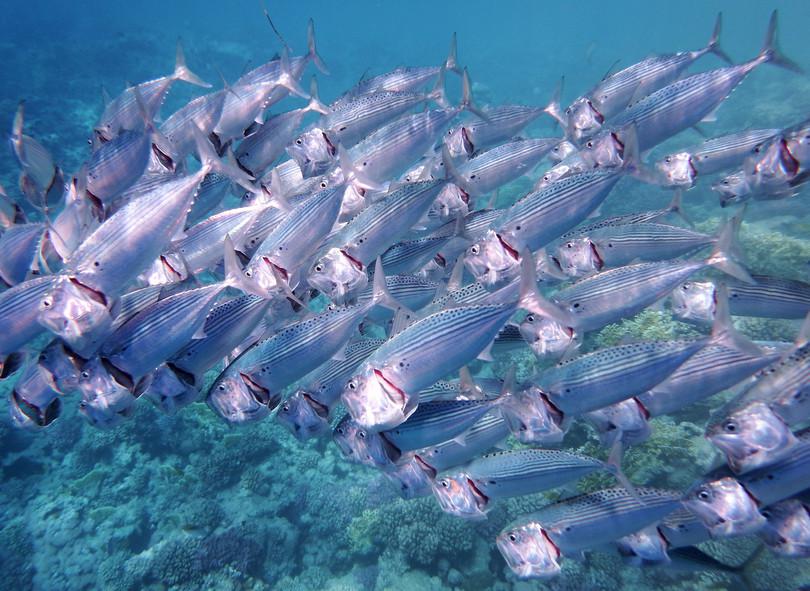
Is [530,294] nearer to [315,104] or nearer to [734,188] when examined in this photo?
[734,188]

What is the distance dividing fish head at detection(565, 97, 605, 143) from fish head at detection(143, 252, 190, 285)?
151 inches

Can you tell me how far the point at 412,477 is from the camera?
11.1 feet

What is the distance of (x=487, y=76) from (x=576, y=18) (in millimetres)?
101492

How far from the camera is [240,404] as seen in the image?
9.92 feet

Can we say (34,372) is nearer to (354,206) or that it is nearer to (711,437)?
(354,206)

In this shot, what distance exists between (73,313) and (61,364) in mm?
571

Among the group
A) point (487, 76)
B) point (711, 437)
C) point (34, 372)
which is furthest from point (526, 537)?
point (487, 76)

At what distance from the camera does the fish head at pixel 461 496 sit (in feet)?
10.8

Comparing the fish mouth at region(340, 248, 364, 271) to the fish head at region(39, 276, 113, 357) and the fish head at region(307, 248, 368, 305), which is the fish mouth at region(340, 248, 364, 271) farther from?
the fish head at region(39, 276, 113, 357)

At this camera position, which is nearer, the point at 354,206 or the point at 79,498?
the point at 354,206

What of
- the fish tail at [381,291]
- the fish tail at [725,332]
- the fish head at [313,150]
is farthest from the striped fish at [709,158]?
the fish head at [313,150]

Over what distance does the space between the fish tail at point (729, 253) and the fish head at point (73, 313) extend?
13.0 ft

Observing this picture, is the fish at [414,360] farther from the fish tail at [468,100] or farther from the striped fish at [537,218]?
the fish tail at [468,100]

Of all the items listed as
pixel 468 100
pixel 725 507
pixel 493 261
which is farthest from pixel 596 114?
pixel 725 507
